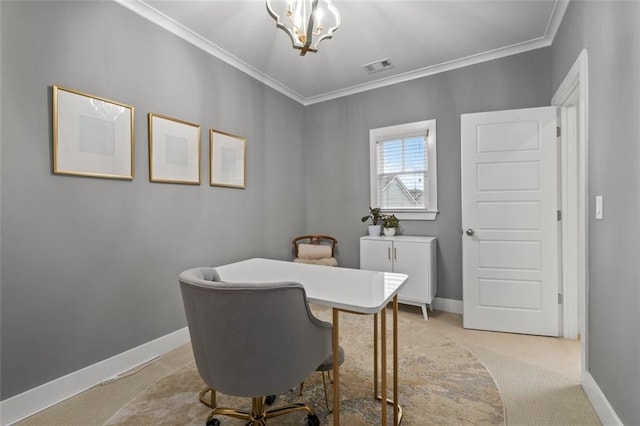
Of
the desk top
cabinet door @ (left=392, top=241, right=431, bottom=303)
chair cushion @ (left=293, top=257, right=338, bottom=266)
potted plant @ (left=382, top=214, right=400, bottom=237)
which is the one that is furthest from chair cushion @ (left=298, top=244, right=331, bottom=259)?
the desk top

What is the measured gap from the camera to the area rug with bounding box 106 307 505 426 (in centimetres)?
163

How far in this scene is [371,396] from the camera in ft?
5.97

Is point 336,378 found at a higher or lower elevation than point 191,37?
lower

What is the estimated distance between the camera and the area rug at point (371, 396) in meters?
1.63

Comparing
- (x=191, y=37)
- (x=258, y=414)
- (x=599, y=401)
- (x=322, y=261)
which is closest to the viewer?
(x=258, y=414)

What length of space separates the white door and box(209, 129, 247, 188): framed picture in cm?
233

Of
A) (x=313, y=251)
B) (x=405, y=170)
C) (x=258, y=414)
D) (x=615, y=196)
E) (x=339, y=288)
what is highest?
(x=405, y=170)

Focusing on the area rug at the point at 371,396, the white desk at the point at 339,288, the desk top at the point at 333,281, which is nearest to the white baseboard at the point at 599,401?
the area rug at the point at 371,396

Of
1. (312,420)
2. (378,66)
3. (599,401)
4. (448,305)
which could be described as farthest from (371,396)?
(378,66)

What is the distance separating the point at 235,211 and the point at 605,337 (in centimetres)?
302

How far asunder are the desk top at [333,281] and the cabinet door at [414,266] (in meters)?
1.46

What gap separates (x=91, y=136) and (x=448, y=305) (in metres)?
3.68

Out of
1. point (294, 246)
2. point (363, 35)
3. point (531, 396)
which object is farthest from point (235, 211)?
point (531, 396)

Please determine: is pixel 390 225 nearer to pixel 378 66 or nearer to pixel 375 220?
pixel 375 220
